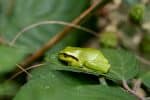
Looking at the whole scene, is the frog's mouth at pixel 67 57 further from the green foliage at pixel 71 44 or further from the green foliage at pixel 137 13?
the green foliage at pixel 137 13

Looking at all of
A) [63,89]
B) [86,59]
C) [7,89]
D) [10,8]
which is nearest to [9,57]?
[63,89]

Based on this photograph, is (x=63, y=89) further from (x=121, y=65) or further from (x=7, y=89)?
(x=7, y=89)

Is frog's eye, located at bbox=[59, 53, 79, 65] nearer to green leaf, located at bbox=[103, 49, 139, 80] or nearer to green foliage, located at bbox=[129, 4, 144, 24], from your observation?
green leaf, located at bbox=[103, 49, 139, 80]

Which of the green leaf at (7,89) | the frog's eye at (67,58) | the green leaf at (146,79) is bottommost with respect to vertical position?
the green leaf at (146,79)

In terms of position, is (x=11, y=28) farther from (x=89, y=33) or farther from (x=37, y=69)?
(x=37, y=69)

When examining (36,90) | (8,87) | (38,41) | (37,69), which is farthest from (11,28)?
(36,90)

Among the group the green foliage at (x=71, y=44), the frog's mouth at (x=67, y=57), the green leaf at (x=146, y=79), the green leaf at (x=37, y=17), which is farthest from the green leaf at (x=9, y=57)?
the green leaf at (x=37, y=17)
